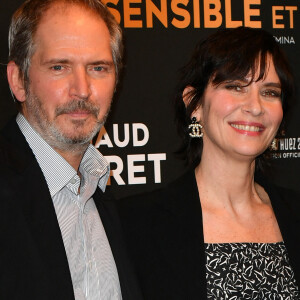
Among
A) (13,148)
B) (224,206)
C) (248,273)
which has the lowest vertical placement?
(248,273)

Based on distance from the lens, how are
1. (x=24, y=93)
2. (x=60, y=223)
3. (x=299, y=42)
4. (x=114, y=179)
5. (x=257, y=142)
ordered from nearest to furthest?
1. (x=60, y=223)
2. (x=24, y=93)
3. (x=257, y=142)
4. (x=114, y=179)
5. (x=299, y=42)

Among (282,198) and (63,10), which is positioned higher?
(63,10)

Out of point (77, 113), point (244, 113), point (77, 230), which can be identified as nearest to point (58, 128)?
point (77, 113)

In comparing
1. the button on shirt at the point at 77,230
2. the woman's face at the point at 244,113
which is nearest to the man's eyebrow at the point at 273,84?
the woman's face at the point at 244,113

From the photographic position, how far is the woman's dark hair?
2631 millimetres

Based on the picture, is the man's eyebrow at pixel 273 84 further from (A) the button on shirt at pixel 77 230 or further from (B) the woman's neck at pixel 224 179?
(A) the button on shirt at pixel 77 230

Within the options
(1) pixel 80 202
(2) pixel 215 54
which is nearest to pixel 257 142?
(2) pixel 215 54

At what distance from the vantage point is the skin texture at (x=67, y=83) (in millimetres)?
2240

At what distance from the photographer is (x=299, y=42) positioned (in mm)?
3828

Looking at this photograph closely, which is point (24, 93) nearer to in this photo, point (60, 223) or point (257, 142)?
point (60, 223)

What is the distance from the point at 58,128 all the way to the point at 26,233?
42cm

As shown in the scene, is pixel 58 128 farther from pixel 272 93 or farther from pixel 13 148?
pixel 272 93

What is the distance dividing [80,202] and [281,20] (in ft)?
6.75

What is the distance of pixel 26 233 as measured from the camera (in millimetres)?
1999
